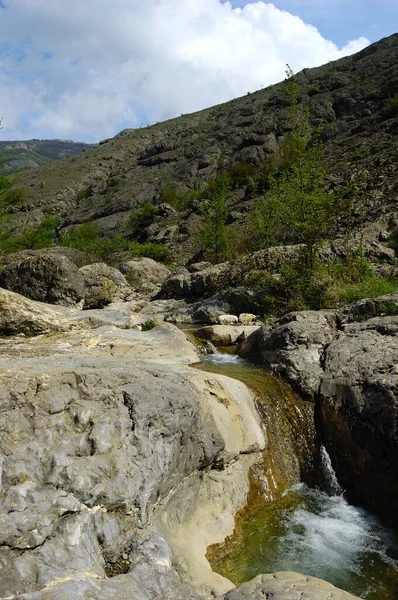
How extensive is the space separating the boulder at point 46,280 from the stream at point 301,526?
8162mm

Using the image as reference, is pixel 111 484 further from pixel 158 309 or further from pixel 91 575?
pixel 158 309

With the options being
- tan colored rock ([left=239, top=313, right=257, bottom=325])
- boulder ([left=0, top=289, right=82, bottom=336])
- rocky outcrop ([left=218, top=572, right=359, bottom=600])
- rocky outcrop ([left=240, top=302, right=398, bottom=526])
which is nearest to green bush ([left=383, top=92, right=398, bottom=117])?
tan colored rock ([left=239, top=313, right=257, bottom=325])

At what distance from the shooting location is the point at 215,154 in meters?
51.2

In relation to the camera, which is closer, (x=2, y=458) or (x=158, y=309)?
(x=2, y=458)

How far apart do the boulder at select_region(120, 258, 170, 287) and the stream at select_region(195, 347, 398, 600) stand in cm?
1684

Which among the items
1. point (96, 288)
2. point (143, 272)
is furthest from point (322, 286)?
point (143, 272)

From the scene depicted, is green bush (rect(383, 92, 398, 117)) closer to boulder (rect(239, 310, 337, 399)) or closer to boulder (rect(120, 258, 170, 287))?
boulder (rect(120, 258, 170, 287))

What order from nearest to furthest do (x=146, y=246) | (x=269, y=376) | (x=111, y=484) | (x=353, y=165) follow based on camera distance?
(x=111, y=484) → (x=269, y=376) → (x=353, y=165) → (x=146, y=246)

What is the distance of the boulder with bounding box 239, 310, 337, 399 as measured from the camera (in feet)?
26.2

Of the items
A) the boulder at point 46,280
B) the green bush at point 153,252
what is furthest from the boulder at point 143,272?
the boulder at point 46,280

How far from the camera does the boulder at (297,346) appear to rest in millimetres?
7988

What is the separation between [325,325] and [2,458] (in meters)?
7.05

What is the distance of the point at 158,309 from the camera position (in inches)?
662

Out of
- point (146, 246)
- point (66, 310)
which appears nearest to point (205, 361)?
point (66, 310)
